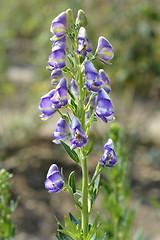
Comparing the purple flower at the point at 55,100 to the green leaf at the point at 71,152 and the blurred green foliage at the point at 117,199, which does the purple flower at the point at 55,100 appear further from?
the blurred green foliage at the point at 117,199

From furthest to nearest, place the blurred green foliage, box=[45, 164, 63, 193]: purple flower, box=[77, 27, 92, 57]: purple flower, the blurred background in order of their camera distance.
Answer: the blurred background
the blurred green foliage
box=[45, 164, 63, 193]: purple flower
box=[77, 27, 92, 57]: purple flower

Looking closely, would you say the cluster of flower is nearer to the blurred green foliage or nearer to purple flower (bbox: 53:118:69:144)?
purple flower (bbox: 53:118:69:144)

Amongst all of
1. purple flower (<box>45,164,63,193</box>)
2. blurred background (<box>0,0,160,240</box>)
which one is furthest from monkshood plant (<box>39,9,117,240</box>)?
blurred background (<box>0,0,160,240</box>)

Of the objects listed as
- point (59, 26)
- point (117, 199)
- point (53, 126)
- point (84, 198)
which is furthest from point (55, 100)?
point (53, 126)

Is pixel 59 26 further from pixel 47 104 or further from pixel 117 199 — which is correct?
pixel 117 199

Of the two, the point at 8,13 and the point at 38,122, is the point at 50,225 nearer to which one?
the point at 38,122

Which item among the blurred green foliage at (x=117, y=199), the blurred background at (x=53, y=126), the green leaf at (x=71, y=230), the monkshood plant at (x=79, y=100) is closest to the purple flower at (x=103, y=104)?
the monkshood plant at (x=79, y=100)
